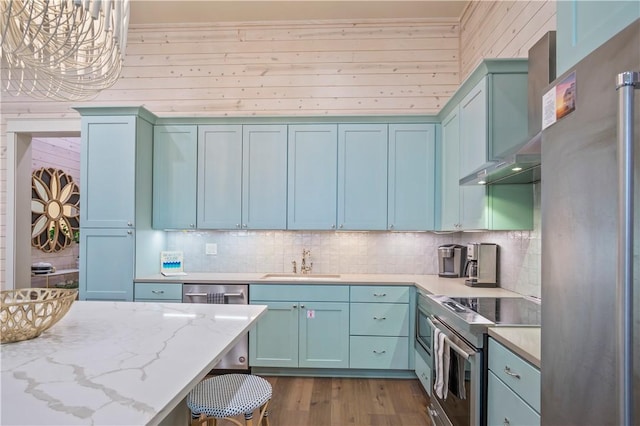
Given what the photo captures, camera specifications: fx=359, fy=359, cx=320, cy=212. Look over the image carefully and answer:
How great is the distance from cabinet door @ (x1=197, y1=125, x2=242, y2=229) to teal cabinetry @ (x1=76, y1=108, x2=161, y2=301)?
0.56 metres

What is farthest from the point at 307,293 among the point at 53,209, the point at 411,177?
the point at 53,209

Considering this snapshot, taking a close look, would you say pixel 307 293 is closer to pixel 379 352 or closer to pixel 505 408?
pixel 379 352

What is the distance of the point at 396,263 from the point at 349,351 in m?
1.01

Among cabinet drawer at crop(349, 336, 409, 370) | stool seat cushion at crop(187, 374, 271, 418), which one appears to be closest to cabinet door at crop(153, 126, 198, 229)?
cabinet drawer at crop(349, 336, 409, 370)

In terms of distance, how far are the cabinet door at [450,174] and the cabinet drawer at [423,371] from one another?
1092 millimetres

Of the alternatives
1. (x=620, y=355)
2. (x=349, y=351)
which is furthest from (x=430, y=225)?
(x=620, y=355)

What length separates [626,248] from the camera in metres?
0.71

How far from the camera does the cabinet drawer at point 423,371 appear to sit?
8.82 ft

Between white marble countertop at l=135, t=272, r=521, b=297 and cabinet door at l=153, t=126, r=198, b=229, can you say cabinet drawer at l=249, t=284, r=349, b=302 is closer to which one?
white marble countertop at l=135, t=272, r=521, b=297

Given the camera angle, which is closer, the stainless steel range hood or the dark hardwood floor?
the stainless steel range hood

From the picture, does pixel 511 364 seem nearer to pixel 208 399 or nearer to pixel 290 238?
pixel 208 399

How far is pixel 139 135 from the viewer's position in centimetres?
334

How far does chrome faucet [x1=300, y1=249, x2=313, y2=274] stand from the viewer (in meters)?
3.66

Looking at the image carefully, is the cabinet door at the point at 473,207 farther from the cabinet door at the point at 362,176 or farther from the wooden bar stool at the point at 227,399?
the wooden bar stool at the point at 227,399
